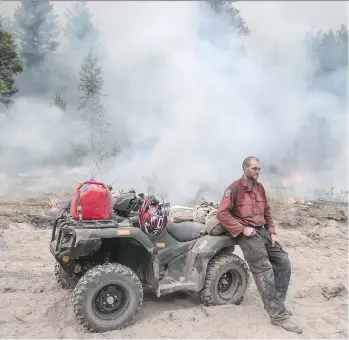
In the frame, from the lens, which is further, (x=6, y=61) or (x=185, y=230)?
(x=6, y=61)

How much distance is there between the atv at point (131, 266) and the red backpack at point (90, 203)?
0.09 m

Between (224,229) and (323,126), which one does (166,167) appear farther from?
(323,126)

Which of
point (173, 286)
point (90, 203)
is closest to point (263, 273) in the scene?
point (173, 286)

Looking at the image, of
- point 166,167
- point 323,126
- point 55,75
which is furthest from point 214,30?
point 55,75

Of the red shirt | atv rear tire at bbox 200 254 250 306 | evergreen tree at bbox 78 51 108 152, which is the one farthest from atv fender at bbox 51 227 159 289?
evergreen tree at bbox 78 51 108 152

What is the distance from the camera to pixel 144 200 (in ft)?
14.5

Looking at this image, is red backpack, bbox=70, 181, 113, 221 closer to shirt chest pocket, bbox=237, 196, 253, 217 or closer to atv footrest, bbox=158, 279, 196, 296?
atv footrest, bbox=158, 279, 196, 296

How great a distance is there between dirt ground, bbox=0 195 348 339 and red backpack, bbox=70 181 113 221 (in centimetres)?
101

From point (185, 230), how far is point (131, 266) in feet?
Answer: 2.40

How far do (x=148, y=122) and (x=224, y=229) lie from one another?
430 inches

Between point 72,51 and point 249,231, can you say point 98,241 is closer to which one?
point 249,231

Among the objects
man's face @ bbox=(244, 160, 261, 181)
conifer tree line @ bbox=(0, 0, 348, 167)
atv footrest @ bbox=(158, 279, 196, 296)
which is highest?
conifer tree line @ bbox=(0, 0, 348, 167)

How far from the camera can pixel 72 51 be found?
104 ft

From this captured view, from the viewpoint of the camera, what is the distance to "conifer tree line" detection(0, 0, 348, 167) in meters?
21.8
